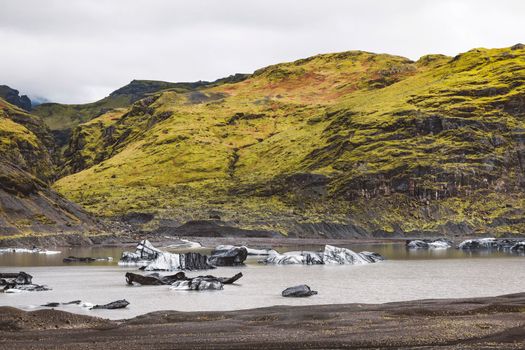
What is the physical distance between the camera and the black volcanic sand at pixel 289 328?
27578 mm

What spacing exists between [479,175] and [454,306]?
511 ft

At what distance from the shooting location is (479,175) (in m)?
187

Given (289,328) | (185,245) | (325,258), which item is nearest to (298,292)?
(289,328)

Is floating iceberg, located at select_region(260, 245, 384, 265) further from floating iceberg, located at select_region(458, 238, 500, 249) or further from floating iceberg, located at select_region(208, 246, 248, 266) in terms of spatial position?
floating iceberg, located at select_region(458, 238, 500, 249)

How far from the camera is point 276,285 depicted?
57.3m

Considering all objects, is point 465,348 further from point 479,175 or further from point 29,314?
point 479,175

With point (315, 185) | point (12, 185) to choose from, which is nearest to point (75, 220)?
point (12, 185)

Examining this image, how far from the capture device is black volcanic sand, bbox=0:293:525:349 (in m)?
27.6

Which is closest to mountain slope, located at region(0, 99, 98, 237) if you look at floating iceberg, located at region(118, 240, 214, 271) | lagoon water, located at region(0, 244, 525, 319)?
lagoon water, located at region(0, 244, 525, 319)

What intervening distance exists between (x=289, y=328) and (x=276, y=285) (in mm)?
25143

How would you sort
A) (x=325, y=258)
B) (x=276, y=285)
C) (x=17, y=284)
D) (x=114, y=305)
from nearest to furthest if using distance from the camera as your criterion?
1. (x=114, y=305)
2. (x=17, y=284)
3. (x=276, y=285)
4. (x=325, y=258)

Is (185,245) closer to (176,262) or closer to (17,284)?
(176,262)

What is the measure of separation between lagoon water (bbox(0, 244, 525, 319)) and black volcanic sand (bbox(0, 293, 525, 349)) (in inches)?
184

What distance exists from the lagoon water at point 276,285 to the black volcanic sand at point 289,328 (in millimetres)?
4680
